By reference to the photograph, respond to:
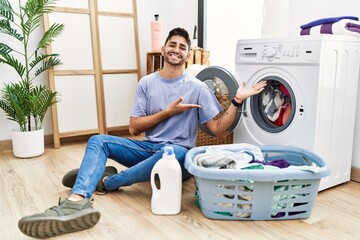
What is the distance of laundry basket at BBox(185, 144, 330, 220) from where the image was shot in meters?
1.50

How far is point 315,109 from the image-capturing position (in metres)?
1.76

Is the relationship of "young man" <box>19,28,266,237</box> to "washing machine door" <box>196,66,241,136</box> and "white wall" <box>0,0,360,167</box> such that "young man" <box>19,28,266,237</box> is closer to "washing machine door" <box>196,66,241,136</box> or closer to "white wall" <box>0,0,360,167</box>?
"washing machine door" <box>196,66,241,136</box>

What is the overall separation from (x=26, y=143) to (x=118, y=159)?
3.81 ft

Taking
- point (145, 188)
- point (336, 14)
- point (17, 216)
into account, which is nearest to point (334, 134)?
point (336, 14)

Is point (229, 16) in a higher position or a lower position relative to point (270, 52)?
higher

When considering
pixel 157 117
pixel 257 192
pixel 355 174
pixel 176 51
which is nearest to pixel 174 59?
pixel 176 51

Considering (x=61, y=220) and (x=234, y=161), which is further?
(x=234, y=161)

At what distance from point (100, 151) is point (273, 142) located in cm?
97

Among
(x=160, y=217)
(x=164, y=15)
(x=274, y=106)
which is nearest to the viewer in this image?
(x=160, y=217)

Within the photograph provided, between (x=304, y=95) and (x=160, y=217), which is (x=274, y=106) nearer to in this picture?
(x=304, y=95)

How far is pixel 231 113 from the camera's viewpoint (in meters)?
1.86

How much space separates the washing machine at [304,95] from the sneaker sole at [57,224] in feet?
3.56

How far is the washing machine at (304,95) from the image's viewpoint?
69.6 inches

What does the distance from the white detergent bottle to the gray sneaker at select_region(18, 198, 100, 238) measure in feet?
1.03
